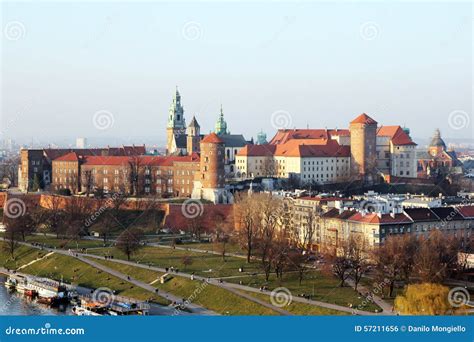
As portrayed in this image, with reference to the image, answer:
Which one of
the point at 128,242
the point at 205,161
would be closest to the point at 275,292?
the point at 128,242

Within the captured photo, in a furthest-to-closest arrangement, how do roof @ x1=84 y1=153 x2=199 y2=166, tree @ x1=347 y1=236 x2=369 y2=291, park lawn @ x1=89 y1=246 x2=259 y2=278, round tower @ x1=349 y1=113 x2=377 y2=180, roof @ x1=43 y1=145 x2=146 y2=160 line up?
roof @ x1=43 y1=145 x2=146 y2=160
round tower @ x1=349 y1=113 x2=377 y2=180
roof @ x1=84 y1=153 x2=199 y2=166
park lawn @ x1=89 y1=246 x2=259 y2=278
tree @ x1=347 y1=236 x2=369 y2=291

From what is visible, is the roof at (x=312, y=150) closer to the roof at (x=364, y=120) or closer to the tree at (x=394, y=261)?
the roof at (x=364, y=120)

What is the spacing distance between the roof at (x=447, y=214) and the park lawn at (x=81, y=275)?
15131 mm

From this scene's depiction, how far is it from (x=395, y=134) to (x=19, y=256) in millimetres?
34423

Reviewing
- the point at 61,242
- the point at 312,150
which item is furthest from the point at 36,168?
the point at 61,242

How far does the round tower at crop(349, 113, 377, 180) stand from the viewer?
7050 centimetres

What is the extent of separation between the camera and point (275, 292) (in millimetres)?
36844

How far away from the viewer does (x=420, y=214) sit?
148 ft

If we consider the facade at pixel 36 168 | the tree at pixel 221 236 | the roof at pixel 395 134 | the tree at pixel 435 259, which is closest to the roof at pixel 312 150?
the roof at pixel 395 134

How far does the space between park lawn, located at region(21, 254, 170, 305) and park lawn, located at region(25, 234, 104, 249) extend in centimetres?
267

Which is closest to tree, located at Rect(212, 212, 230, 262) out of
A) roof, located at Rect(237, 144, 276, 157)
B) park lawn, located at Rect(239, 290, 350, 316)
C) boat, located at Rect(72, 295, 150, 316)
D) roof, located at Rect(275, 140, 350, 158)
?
boat, located at Rect(72, 295, 150, 316)

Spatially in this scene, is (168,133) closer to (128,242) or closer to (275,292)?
(128,242)

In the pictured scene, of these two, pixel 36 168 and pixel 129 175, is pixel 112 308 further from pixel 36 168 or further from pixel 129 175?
pixel 36 168

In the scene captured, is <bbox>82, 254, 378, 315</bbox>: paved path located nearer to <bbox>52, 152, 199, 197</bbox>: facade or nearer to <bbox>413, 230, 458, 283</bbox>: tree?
<bbox>413, 230, 458, 283</bbox>: tree
